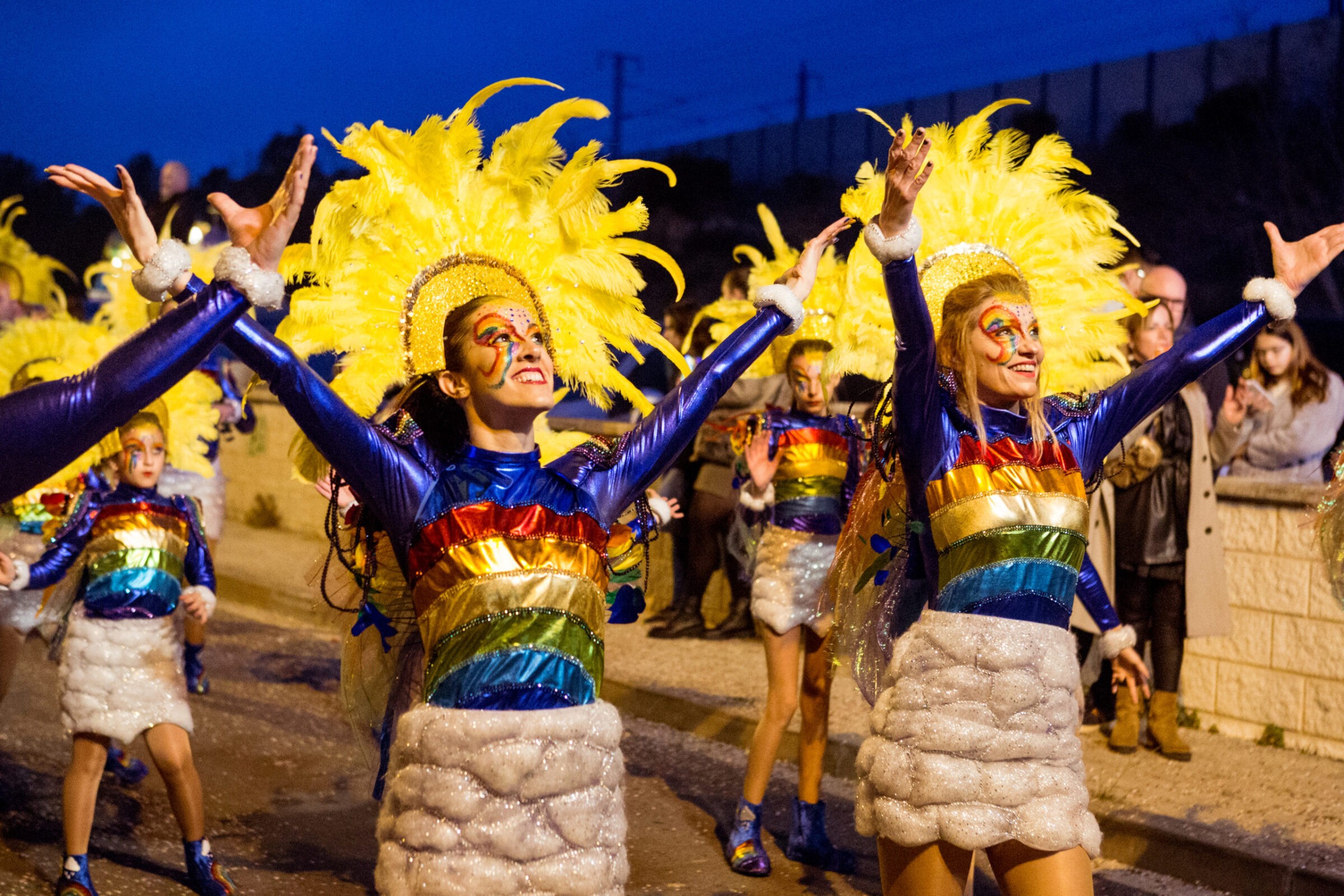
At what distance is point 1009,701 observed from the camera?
324 centimetres

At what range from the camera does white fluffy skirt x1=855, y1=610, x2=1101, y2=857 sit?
3.20 metres

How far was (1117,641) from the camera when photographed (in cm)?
389

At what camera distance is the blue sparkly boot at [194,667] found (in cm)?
732

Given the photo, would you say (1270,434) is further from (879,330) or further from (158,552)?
(158,552)

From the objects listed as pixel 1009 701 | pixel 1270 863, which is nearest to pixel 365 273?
pixel 1009 701

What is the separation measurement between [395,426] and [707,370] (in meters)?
0.77

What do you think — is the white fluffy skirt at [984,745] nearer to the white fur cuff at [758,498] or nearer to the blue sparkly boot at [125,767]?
the white fur cuff at [758,498]

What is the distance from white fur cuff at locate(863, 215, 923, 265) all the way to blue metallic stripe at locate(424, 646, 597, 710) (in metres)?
1.22

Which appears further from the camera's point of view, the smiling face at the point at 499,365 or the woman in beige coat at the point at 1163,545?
the woman in beige coat at the point at 1163,545

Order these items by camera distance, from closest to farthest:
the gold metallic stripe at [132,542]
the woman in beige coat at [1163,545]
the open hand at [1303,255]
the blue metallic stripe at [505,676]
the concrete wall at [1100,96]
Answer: the blue metallic stripe at [505,676] → the open hand at [1303,255] → the gold metallic stripe at [132,542] → the woman in beige coat at [1163,545] → the concrete wall at [1100,96]

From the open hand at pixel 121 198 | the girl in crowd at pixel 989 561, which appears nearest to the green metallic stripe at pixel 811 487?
the girl in crowd at pixel 989 561

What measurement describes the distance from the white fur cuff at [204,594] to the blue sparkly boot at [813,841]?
2395 millimetres

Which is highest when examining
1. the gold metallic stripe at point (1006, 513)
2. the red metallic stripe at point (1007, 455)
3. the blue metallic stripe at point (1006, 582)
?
the red metallic stripe at point (1007, 455)

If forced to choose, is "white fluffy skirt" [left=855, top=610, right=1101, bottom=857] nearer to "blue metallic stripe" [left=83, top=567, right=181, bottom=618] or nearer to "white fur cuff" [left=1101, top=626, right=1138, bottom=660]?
"white fur cuff" [left=1101, top=626, right=1138, bottom=660]
